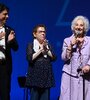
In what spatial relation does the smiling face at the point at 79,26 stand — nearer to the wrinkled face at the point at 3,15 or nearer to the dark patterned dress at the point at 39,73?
the dark patterned dress at the point at 39,73

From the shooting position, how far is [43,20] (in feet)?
18.1

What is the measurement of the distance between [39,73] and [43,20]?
1.40 metres

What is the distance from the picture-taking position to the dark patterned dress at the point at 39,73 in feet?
14.1

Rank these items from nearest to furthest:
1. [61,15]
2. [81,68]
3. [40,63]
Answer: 1. [81,68]
2. [40,63]
3. [61,15]

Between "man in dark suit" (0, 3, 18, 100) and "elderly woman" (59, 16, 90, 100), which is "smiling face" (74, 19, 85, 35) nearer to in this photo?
"elderly woman" (59, 16, 90, 100)

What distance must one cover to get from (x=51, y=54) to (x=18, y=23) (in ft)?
4.33

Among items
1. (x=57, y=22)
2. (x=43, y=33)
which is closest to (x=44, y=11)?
(x=57, y=22)

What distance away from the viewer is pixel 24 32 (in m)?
5.53

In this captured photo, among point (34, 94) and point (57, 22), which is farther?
point (57, 22)

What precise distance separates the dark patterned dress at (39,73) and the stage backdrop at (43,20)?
1.16 meters

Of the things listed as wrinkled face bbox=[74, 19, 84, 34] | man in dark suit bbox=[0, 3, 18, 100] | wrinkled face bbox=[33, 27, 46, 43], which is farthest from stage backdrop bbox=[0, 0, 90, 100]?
wrinkled face bbox=[74, 19, 84, 34]

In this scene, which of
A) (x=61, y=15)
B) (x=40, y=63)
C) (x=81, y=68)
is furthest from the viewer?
(x=61, y=15)

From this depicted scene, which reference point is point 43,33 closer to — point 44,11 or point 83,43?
point 83,43

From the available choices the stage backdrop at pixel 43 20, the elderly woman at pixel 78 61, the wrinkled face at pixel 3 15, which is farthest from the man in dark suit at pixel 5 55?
the stage backdrop at pixel 43 20
